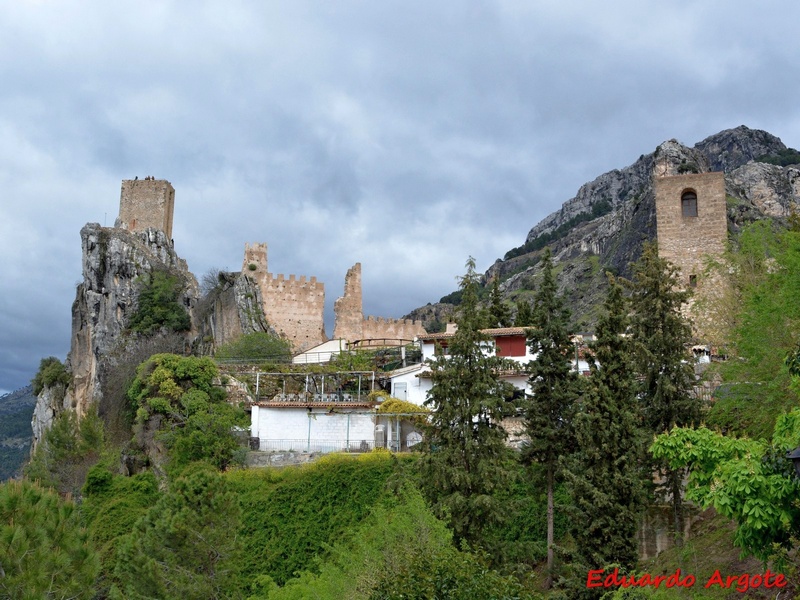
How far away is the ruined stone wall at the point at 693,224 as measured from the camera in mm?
37188

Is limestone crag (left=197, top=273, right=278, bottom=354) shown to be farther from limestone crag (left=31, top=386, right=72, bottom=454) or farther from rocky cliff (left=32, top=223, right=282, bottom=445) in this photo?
limestone crag (left=31, top=386, right=72, bottom=454)

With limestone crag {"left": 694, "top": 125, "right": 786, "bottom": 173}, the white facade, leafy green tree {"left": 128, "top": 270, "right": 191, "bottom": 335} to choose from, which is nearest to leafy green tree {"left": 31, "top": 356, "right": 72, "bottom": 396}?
leafy green tree {"left": 128, "top": 270, "right": 191, "bottom": 335}

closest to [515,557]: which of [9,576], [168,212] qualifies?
[9,576]

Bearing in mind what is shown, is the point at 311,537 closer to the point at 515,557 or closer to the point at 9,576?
the point at 515,557

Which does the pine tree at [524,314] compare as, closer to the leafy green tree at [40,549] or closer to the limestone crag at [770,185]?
the leafy green tree at [40,549]

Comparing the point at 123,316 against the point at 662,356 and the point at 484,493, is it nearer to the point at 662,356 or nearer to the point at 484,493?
the point at 484,493

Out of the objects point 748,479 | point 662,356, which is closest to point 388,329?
point 662,356

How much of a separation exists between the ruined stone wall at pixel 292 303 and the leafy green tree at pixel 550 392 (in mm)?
29806

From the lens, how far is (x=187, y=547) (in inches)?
875

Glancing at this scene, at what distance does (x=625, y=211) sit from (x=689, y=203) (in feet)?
195

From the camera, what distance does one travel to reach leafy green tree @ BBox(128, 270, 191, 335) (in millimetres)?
55500

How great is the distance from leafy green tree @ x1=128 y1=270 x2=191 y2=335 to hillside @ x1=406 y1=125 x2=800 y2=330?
19.6 metres

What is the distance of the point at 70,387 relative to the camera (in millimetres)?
60562

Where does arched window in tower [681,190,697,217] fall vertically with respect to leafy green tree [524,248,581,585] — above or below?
above
